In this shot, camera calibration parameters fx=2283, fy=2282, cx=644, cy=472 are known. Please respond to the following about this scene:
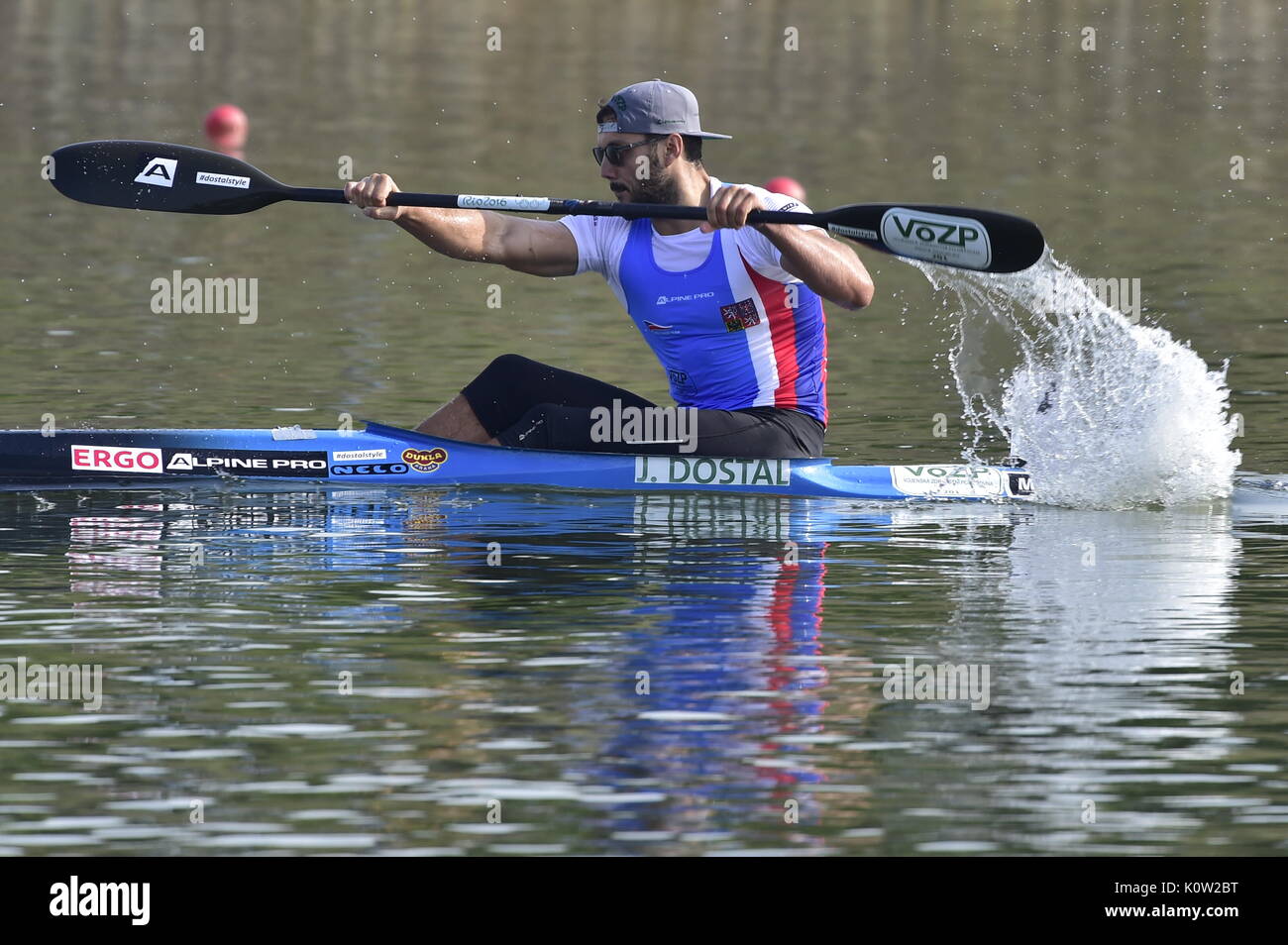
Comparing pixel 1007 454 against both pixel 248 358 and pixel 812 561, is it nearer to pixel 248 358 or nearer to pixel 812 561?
pixel 812 561

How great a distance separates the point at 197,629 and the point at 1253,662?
11.7 ft

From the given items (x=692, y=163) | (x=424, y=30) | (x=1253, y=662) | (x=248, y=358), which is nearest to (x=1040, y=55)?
(x=424, y=30)

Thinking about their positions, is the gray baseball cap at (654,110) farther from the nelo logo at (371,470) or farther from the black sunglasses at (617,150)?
the nelo logo at (371,470)

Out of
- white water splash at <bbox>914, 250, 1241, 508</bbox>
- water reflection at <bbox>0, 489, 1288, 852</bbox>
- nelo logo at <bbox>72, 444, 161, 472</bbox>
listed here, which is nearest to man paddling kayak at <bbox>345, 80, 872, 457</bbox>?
water reflection at <bbox>0, 489, 1288, 852</bbox>

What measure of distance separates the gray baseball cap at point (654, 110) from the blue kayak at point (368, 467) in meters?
1.53

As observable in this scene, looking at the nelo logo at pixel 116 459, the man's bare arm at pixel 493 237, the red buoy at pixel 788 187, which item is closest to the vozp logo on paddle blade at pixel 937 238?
the man's bare arm at pixel 493 237

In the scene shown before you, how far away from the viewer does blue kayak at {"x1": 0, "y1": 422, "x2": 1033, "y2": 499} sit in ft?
35.1

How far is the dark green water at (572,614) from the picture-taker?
595 centimetres

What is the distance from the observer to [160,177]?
11641 millimetres

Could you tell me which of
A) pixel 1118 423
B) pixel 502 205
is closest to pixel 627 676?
pixel 502 205

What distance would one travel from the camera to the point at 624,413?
10664 mm

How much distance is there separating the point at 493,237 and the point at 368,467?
1.24m

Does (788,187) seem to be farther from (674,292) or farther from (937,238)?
(937,238)
